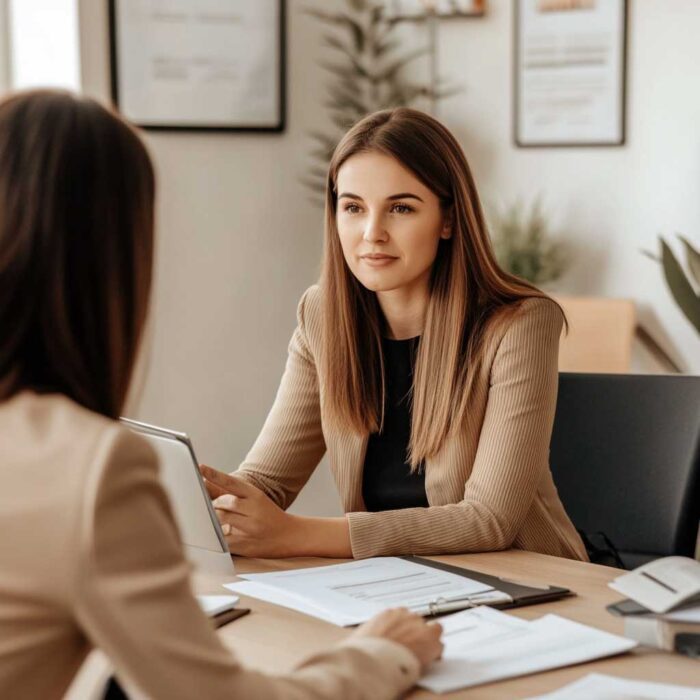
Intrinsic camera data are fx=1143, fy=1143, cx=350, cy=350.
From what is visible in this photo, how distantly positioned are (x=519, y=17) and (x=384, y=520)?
7.83ft

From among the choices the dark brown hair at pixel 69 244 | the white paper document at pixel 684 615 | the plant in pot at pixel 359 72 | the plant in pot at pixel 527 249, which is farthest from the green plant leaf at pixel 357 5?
the dark brown hair at pixel 69 244

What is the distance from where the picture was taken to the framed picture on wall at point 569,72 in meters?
3.51

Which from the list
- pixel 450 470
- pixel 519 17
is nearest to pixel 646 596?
pixel 450 470

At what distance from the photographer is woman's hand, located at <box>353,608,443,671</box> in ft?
3.72

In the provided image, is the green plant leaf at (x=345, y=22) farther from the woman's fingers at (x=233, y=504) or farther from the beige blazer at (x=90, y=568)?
the beige blazer at (x=90, y=568)

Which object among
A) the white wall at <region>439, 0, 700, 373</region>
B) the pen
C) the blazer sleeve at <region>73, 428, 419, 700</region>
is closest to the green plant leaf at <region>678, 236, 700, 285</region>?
the white wall at <region>439, 0, 700, 373</region>

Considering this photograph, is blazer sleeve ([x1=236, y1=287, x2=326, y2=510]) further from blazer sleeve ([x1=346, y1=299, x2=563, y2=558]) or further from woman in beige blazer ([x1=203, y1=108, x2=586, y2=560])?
blazer sleeve ([x1=346, y1=299, x2=563, y2=558])

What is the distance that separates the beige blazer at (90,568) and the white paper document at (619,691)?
0.36 meters

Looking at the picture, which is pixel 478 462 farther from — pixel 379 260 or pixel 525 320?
pixel 379 260

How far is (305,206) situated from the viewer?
3.71m

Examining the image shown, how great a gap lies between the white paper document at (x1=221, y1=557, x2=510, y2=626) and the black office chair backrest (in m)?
0.56

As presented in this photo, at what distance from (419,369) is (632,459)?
16.2 inches

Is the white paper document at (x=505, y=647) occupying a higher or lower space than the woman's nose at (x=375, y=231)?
lower

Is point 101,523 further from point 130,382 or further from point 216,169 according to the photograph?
point 216,169
